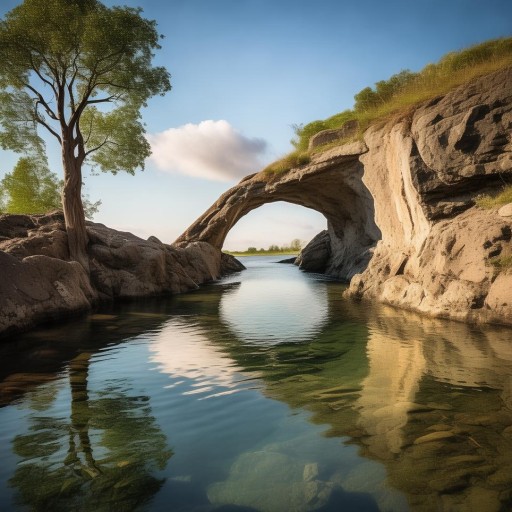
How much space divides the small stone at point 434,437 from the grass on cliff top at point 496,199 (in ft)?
29.6

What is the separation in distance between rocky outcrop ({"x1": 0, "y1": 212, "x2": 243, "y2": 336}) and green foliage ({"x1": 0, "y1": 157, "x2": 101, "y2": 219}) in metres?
19.3

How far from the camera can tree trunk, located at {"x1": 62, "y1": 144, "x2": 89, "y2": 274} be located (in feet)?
56.5

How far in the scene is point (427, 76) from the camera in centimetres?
1554

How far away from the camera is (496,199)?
35.3 feet

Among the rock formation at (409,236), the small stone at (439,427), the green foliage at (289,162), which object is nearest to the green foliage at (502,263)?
the rock formation at (409,236)

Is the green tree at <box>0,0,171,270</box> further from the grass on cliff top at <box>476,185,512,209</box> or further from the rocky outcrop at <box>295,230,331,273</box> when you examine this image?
the rocky outcrop at <box>295,230,331,273</box>

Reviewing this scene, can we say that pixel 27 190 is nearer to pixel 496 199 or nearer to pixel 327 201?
pixel 327 201

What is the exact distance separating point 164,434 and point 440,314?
28.1 feet

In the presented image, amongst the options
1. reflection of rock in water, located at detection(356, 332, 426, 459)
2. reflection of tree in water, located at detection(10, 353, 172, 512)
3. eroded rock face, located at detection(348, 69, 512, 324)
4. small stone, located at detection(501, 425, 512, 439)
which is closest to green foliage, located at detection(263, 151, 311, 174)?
eroded rock face, located at detection(348, 69, 512, 324)

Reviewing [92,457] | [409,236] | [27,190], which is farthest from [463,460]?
[27,190]

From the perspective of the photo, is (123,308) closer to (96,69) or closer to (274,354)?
(274,354)

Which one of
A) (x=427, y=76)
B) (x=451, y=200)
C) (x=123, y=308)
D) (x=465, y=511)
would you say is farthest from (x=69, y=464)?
(x=427, y=76)

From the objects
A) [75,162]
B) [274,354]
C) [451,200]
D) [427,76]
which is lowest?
[274,354]

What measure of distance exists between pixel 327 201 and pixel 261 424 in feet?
85.0
